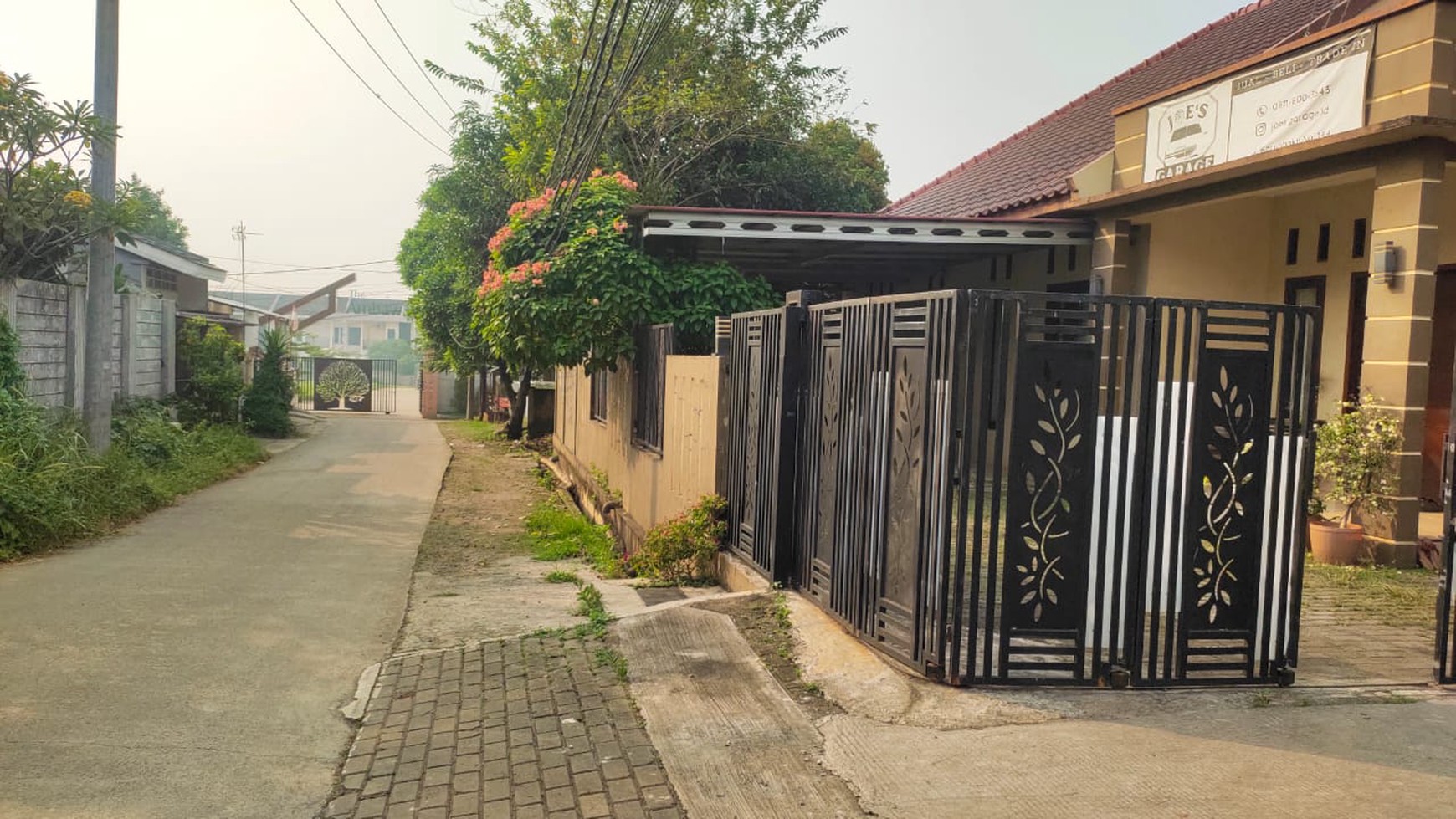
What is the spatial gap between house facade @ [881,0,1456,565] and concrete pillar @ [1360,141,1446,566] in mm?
12

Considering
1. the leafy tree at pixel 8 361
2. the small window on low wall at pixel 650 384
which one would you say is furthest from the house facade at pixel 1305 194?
the leafy tree at pixel 8 361

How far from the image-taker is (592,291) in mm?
10992

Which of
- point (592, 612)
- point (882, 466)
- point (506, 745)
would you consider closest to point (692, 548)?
point (592, 612)

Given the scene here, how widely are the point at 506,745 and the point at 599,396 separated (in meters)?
10.1

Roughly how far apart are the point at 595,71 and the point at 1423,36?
227 inches

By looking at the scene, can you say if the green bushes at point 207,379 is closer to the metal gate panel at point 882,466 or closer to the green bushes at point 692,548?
the green bushes at point 692,548

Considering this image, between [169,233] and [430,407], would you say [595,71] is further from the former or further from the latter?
[169,233]

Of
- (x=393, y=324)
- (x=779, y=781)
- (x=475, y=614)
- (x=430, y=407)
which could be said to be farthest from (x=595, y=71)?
(x=393, y=324)

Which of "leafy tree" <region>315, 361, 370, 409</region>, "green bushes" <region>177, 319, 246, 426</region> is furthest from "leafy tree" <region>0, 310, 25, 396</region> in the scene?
"leafy tree" <region>315, 361, 370, 409</region>

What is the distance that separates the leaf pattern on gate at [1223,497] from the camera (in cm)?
451

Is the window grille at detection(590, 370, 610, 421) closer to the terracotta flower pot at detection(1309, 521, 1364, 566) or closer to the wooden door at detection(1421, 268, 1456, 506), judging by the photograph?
the terracotta flower pot at detection(1309, 521, 1364, 566)

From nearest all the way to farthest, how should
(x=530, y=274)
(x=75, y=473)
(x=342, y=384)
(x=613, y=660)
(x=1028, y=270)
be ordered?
1. (x=613, y=660)
2. (x=75, y=473)
3. (x=530, y=274)
4. (x=1028, y=270)
5. (x=342, y=384)

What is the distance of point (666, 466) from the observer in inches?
384

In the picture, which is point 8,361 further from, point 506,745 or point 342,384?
point 342,384
